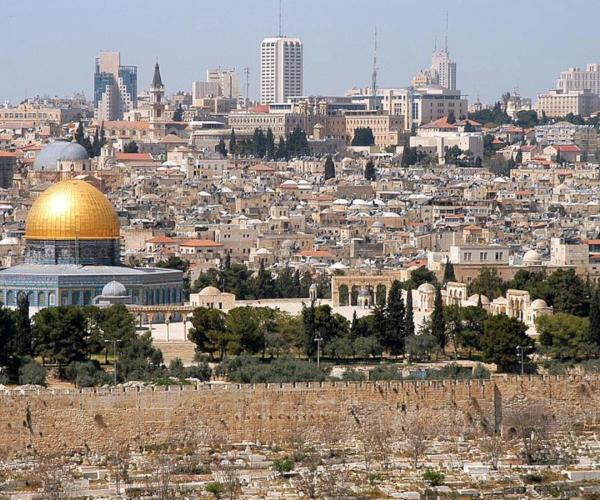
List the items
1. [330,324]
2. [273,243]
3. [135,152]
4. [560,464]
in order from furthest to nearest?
1. [135,152]
2. [273,243]
3. [330,324]
4. [560,464]

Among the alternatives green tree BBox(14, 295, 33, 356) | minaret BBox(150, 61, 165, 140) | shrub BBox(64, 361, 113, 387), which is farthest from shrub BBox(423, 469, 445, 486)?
minaret BBox(150, 61, 165, 140)

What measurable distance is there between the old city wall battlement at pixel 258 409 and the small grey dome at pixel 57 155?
215 ft

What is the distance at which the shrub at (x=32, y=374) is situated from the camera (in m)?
45.9

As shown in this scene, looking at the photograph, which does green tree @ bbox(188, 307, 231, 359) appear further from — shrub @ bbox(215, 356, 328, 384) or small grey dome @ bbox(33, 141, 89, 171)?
small grey dome @ bbox(33, 141, 89, 171)

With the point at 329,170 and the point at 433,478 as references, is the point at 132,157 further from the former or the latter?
the point at 433,478

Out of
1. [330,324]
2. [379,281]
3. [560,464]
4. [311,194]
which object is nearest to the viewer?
[560,464]

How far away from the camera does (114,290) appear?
58.8 meters

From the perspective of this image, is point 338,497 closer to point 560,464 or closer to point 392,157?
point 560,464

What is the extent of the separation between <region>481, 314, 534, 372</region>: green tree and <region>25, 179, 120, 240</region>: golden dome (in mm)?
13187

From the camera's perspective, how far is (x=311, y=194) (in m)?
105

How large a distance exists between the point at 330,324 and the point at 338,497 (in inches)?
602

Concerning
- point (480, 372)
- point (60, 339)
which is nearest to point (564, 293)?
point (480, 372)

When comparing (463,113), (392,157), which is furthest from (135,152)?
(463,113)

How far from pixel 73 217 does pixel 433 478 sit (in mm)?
23336
